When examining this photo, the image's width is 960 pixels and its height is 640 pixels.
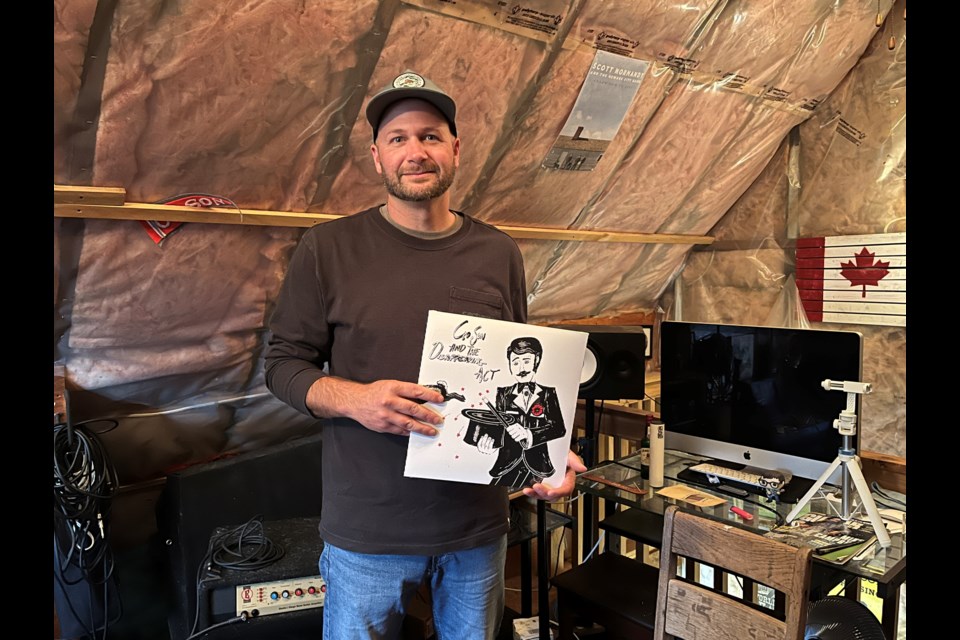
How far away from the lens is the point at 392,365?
4.09 feet

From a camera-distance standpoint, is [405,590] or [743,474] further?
[743,474]

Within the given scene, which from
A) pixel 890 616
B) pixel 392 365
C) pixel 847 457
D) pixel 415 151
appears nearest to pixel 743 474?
pixel 847 457

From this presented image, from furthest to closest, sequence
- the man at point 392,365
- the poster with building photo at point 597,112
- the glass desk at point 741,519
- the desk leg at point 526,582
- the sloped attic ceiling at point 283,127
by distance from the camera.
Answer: the desk leg at point 526,582 < the poster with building photo at point 597,112 < the glass desk at point 741,519 < the sloped attic ceiling at point 283,127 < the man at point 392,365

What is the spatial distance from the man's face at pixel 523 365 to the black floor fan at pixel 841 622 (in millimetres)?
1087

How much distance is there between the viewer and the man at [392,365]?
4.01 ft

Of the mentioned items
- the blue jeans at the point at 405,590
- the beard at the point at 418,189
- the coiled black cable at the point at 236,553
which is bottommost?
the coiled black cable at the point at 236,553

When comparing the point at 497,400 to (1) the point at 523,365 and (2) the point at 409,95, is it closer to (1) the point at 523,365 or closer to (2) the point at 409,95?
(1) the point at 523,365

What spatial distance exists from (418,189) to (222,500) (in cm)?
139

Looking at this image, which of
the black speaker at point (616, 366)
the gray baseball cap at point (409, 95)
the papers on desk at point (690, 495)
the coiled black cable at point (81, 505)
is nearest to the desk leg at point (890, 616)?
the papers on desk at point (690, 495)

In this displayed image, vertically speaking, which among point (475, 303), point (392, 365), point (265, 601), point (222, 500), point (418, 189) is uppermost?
point (418, 189)

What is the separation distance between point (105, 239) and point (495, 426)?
1320 mm

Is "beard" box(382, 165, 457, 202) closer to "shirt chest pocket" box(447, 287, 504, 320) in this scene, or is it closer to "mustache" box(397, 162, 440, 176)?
"mustache" box(397, 162, 440, 176)

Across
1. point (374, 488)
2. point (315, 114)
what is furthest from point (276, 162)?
point (374, 488)

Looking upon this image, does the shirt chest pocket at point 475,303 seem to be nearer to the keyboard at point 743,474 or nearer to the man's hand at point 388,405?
the man's hand at point 388,405
